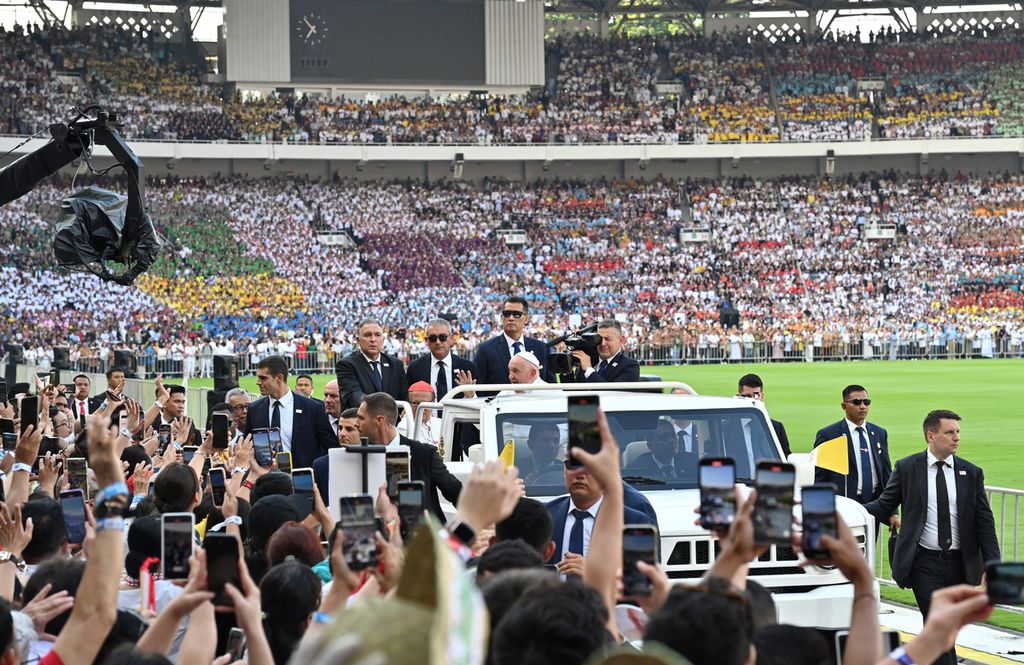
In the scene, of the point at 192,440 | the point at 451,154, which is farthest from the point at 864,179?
the point at 192,440

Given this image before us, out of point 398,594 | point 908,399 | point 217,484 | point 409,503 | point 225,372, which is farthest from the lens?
point 908,399

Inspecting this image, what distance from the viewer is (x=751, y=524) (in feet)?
12.2

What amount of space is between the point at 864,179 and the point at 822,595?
59.5 metres

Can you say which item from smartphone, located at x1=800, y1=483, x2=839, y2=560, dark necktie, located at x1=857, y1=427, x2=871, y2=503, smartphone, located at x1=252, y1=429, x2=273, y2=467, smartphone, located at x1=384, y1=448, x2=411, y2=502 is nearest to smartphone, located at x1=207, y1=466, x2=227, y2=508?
smartphone, located at x1=252, y1=429, x2=273, y2=467

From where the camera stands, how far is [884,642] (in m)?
4.03

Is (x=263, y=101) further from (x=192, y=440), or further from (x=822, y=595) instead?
(x=822, y=595)

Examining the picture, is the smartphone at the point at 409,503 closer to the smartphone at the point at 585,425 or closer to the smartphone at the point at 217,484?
the smartphone at the point at 585,425

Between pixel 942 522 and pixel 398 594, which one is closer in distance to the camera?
pixel 398 594

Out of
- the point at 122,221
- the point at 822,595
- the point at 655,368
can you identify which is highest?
the point at 122,221

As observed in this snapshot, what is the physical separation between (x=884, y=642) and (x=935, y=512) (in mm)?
5765

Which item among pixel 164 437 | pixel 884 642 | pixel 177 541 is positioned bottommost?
pixel 164 437

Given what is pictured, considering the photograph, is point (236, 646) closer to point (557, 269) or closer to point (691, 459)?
point (691, 459)

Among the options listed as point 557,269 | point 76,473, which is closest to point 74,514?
point 76,473

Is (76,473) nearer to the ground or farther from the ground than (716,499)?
nearer to the ground
